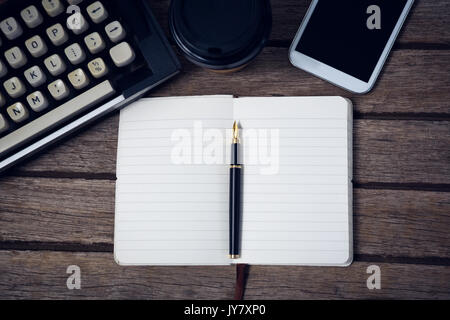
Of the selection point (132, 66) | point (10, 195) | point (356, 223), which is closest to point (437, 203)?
point (356, 223)

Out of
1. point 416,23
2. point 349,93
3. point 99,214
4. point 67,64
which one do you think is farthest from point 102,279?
point 416,23

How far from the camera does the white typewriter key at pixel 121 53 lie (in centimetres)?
63

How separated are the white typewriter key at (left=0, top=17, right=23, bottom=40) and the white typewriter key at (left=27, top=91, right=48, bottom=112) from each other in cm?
10

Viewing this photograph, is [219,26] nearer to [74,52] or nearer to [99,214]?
[74,52]

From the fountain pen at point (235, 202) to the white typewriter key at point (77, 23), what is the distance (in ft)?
0.90

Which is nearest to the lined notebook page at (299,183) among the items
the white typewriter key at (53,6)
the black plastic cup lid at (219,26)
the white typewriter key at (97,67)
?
the black plastic cup lid at (219,26)

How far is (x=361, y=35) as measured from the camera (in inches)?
26.4

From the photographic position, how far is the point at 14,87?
0.64 m

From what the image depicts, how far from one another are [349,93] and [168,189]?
1.09ft

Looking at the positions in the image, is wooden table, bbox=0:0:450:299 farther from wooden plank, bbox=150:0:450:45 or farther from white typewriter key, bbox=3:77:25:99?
white typewriter key, bbox=3:77:25:99

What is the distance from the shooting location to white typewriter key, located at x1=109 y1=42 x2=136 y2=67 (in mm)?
625

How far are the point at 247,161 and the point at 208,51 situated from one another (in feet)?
0.59

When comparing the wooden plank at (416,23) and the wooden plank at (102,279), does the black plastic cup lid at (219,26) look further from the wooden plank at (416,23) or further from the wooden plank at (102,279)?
the wooden plank at (102,279)
